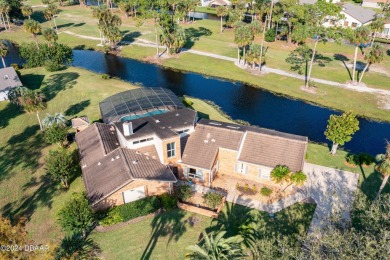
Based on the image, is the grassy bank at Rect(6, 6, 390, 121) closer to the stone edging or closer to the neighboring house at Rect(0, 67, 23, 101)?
the neighboring house at Rect(0, 67, 23, 101)

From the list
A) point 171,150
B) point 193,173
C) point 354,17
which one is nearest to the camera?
point 171,150

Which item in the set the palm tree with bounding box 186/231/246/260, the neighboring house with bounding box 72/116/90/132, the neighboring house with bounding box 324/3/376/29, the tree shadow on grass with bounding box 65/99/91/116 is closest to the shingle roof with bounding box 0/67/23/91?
the tree shadow on grass with bounding box 65/99/91/116

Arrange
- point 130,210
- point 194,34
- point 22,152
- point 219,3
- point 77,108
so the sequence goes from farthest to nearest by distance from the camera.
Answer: point 219,3 → point 194,34 → point 77,108 → point 22,152 → point 130,210

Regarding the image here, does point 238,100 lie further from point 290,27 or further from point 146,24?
point 146,24

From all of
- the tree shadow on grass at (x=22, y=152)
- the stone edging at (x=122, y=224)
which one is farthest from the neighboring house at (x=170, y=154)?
the tree shadow on grass at (x=22, y=152)

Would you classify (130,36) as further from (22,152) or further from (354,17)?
(354,17)

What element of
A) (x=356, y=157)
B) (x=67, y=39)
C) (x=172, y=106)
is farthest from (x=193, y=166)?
(x=67, y=39)

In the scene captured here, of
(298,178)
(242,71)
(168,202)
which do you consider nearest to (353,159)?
(298,178)
